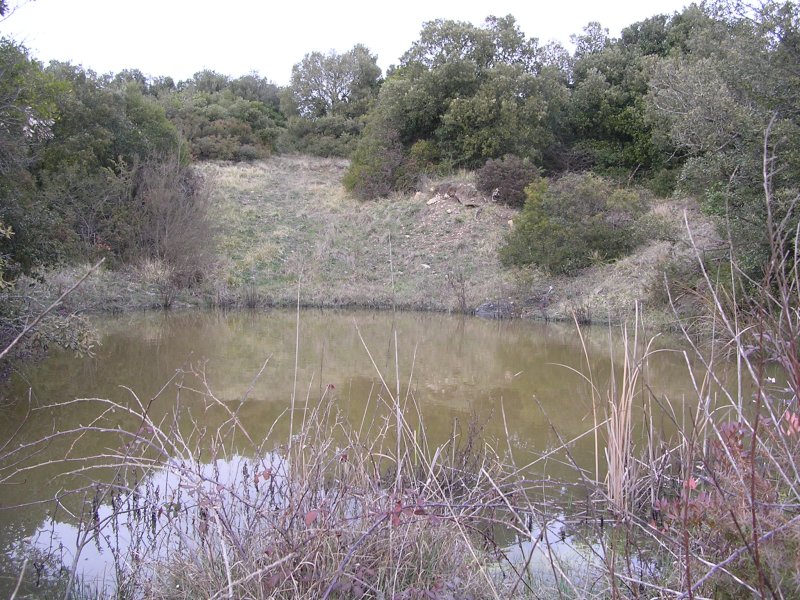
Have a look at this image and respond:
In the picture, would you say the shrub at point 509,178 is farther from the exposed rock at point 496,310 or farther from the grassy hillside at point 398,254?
the exposed rock at point 496,310

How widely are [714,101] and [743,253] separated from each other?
239 centimetres

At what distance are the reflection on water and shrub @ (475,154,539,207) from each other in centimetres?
759

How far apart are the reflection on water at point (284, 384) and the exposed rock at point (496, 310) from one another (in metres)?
1.35

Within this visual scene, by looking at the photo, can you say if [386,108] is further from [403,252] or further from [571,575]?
[571,575]

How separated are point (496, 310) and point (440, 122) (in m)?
10.0

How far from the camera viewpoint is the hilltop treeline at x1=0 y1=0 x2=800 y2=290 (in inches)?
376

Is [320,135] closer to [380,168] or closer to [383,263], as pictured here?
[380,168]

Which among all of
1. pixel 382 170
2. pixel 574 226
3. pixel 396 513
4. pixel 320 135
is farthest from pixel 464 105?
pixel 396 513

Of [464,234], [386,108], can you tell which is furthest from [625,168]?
[386,108]

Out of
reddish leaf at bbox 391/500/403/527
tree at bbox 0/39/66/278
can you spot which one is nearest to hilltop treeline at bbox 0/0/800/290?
tree at bbox 0/39/66/278

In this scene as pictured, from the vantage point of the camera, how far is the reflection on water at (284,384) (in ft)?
14.2

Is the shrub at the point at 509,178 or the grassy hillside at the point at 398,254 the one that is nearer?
the grassy hillside at the point at 398,254

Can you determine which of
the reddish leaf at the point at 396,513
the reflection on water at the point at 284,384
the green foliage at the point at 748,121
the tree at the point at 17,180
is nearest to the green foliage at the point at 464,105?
the reflection on water at the point at 284,384

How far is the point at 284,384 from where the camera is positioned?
27.1 ft
